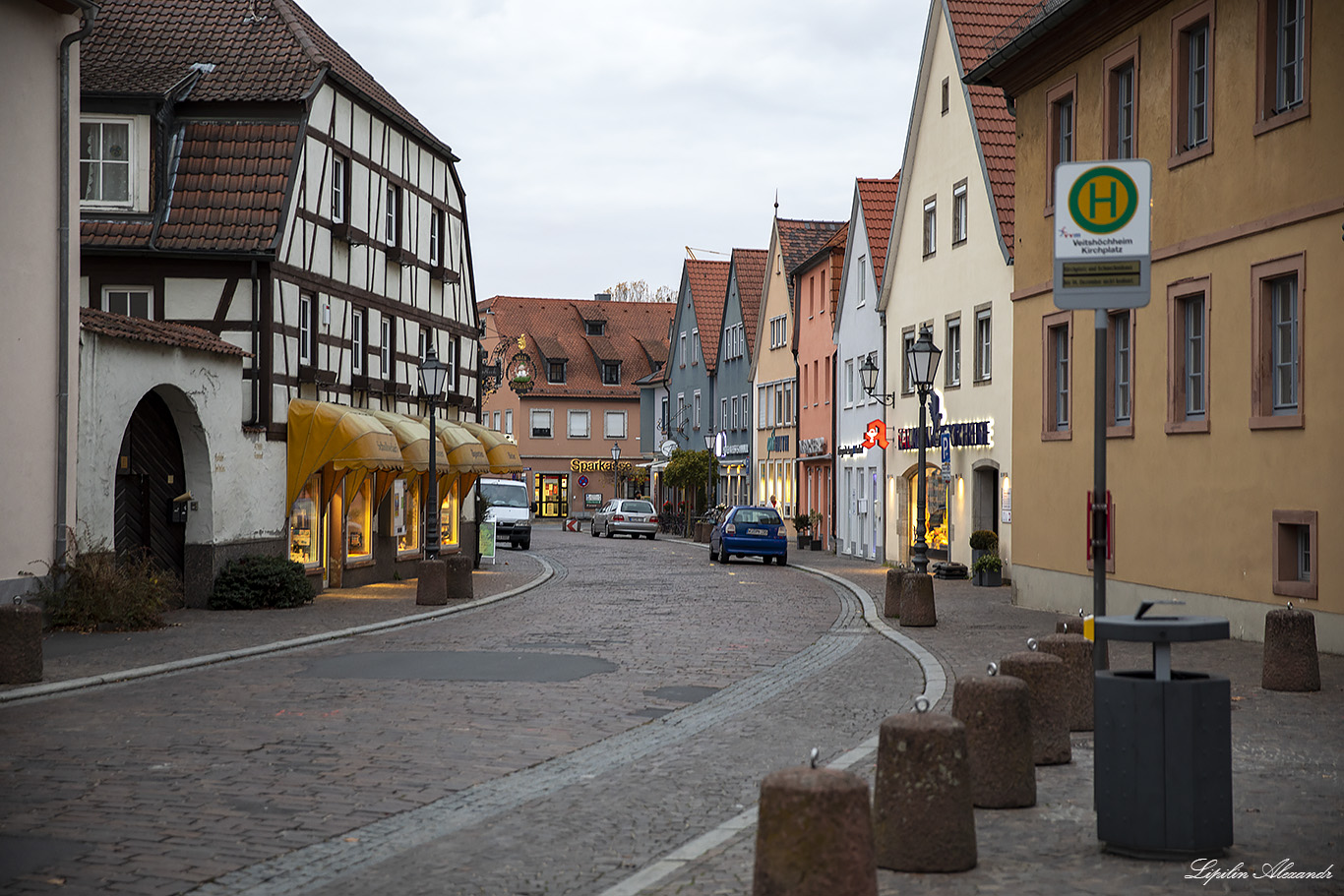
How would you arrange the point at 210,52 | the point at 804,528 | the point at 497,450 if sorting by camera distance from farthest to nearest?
the point at 804,528
the point at 497,450
the point at 210,52

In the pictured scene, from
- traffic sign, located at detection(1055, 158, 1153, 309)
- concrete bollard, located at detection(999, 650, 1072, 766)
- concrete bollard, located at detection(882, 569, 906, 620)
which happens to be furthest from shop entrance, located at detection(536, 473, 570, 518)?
traffic sign, located at detection(1055, 158, 1153, 309)

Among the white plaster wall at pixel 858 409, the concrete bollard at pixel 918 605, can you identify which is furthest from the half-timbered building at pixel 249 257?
the white plaster wall at pixel 858 409

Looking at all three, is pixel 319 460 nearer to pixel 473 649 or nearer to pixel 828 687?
pixel 473 649

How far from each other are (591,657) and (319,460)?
10.4 meters

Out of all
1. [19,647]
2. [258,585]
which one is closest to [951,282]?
[258,585]

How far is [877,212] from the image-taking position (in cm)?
4169

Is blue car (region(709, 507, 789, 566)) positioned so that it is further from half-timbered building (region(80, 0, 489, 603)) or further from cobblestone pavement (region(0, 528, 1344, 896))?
cobblestone pavement (region(0, 528, 1344, 896))

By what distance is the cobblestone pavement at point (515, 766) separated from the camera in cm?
671

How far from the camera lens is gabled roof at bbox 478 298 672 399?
289 ft

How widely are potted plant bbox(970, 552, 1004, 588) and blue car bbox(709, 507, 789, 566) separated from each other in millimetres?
10110

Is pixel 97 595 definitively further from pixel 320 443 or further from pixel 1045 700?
pixel 1045 700

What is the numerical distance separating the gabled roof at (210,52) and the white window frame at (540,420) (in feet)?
189

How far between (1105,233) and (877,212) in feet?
111

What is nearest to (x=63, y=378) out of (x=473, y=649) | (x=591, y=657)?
(x=473, y=649)
